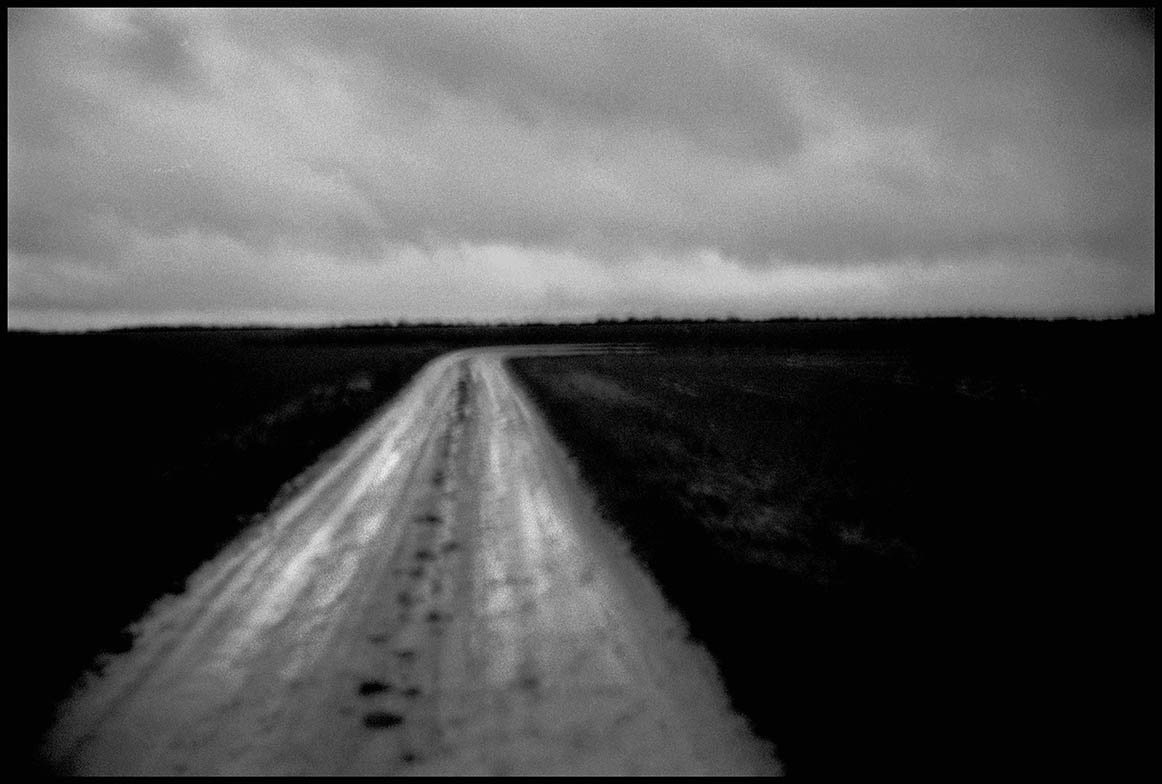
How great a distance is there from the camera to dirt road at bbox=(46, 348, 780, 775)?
3.66 m

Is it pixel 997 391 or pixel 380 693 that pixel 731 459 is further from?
pixel 997 391

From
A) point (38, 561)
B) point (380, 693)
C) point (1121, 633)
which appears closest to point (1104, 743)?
point (1121, 633)

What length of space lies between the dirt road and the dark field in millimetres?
436

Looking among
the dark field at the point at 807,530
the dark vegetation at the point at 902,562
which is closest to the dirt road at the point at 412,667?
the dark field at the point at 807,530

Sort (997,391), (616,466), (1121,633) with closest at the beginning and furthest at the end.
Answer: (1121,633)
(616,466)
(997,391)

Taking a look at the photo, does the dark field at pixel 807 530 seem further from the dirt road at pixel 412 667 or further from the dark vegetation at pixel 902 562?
the dirt road at pixel 412 667

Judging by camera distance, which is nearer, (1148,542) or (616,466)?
(1148,542)

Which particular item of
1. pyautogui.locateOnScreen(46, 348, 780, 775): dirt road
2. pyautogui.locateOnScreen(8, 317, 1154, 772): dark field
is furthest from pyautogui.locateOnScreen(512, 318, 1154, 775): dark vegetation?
pyautogui.locateOnScreen(46, 348, 780, 775): dirt road

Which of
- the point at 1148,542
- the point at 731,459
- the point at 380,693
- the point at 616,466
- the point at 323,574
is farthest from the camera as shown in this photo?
the point at 731,459

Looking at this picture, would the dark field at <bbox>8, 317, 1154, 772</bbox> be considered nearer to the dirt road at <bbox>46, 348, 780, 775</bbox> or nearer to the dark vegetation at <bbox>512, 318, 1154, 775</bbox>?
the dark vegetation at <bbox>512, 318, 1154, 775</bbox>

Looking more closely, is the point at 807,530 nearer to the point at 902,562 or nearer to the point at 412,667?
the point at 902,562

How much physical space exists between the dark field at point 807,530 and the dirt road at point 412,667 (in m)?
0.44

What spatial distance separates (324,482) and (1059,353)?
1492 inches

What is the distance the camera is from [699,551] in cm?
699
